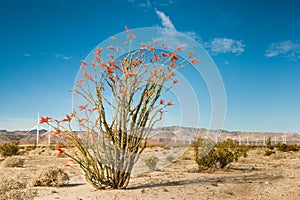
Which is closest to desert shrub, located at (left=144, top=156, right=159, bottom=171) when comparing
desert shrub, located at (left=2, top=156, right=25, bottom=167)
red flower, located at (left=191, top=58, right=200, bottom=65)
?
red flower, located at (left=191, top=58, right=200, bottom=65)

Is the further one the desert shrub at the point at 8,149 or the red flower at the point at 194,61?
the desert shrub at the point at 8,149

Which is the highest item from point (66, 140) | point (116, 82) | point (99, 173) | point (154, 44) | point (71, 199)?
point (154, 44)

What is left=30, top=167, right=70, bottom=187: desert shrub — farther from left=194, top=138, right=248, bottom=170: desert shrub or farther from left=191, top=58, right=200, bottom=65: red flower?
left=194, top=138, right=248, bottom=170: desert shrub

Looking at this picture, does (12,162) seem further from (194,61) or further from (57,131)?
(194,61)

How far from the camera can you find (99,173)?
8.09 m

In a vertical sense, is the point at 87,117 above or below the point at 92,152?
above

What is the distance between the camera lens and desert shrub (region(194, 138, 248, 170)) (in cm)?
1347

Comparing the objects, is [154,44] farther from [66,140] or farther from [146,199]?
[146,199]

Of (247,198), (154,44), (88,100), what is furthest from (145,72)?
(247,198)

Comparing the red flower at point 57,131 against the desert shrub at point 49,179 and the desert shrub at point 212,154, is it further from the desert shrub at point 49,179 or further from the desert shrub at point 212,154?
the desert shrub at point 212,154

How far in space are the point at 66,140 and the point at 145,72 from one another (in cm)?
260

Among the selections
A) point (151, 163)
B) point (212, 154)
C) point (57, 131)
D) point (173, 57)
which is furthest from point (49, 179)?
point (212, 154)

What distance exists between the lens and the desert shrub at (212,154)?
1347 centimetres

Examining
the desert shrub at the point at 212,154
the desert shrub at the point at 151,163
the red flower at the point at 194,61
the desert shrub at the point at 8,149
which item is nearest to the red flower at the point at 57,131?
the red flower at the point at 194,61
